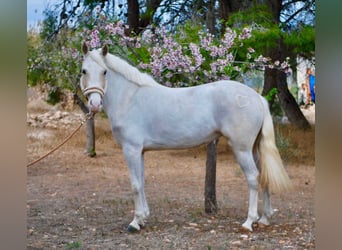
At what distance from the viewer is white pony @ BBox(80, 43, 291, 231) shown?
2.83 metres

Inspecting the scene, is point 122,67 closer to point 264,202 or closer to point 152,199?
point 264,202

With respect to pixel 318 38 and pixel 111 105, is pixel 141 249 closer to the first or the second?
pixel 111 105

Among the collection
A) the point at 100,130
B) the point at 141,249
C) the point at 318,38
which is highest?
the point at 318,38

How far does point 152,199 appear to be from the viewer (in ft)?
13.3

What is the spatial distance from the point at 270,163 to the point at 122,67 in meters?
1.10

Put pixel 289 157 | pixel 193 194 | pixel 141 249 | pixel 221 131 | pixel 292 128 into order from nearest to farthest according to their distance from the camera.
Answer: pixel 141 249, pixel 221 131, pixel 193 194, pixel 289 157, pixel 292 128

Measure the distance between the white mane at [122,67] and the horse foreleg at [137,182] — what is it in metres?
0.45

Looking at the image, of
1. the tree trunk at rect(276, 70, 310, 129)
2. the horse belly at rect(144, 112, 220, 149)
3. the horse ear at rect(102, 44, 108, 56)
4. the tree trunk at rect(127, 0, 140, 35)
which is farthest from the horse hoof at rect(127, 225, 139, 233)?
the tree trunk at rect(276, 70, 310, 129)

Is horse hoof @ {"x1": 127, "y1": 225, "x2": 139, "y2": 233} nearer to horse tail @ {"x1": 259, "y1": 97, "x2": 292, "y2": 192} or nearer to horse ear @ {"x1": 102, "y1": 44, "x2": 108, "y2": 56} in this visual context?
horse tail @ {"x1": 259, "y1": 97, "x2": 292, "y2": 192}

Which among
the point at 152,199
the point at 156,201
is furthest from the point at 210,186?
the point at 152,199
